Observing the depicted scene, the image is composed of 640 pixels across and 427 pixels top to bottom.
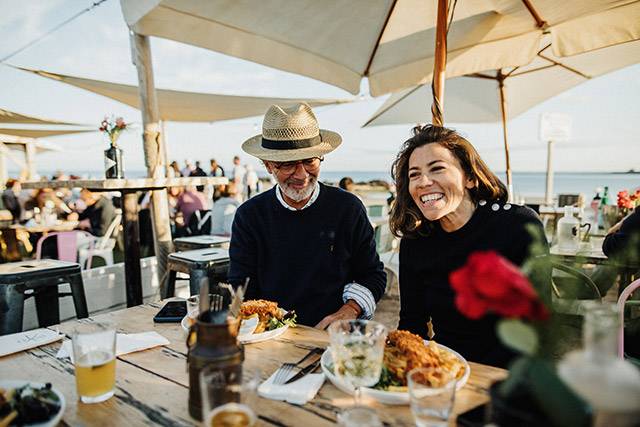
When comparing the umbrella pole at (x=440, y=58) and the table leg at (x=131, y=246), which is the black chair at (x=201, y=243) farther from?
the umbrella pole at (x=440, y=58)

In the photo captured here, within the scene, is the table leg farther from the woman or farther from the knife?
the knife

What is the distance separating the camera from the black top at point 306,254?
89.5 inches

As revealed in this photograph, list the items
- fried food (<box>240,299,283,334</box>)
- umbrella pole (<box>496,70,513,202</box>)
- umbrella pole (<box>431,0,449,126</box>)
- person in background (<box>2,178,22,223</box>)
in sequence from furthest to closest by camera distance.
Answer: person in background (<box>2,178,22,223</box>)
umbrella pole (<box>496,70,513,202</box>)
umbrella pole (<box>431,0,449,126</box>)
fried food (<box>240,299,283,334</box>)

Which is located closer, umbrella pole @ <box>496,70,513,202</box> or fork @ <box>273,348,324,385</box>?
fork @ <box>273,348,324,385</box>

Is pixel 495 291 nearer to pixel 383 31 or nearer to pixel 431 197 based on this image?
pixel 431 197

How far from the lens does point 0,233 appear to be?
12.5 feet

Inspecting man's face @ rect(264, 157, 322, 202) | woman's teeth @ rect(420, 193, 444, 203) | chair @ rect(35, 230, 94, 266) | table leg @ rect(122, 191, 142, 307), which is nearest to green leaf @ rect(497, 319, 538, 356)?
woman's teeth @ rect(420, 193, 444, 203)

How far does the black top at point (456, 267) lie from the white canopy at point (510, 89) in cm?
360

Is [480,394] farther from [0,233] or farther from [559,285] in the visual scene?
[0,233]

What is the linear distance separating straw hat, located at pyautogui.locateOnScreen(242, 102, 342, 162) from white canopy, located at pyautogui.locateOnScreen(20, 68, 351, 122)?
5.78m

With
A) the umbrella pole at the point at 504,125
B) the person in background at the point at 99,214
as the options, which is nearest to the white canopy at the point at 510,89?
the umbrella pole at the point at 504,125

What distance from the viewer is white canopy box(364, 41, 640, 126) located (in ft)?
15.7

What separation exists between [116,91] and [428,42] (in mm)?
6490

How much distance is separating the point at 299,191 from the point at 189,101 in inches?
263
